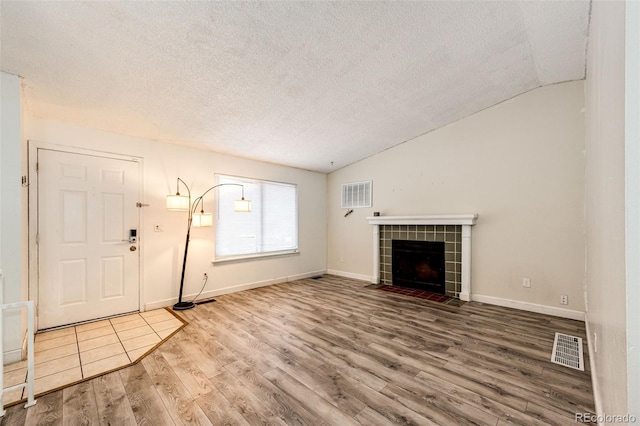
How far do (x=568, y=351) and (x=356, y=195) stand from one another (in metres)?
4.02

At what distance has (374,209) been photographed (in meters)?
5.46

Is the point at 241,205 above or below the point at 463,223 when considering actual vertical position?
above

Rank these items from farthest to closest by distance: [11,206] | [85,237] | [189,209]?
1. [189,209]
2. [85,237]
3. [11,206]

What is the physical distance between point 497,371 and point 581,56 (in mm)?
3493

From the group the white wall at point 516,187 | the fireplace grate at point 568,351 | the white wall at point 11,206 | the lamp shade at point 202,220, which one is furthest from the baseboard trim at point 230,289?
the fireplace grate at point 568,351

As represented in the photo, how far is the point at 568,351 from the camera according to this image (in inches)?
99.4

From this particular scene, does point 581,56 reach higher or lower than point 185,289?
higher

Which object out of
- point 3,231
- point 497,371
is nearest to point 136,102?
point 3,231

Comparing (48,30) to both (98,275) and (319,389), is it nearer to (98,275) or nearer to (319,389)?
(98,275)

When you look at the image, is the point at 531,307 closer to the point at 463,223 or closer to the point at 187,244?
the point at 463,223

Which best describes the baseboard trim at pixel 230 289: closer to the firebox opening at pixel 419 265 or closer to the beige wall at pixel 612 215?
the firebox opening at pixel 419 265

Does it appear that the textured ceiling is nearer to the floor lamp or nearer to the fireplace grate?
the floor lamp

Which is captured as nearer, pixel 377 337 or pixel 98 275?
pixel 377 337

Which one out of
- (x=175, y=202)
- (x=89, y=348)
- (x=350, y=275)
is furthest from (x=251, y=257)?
(x=89, y=348)
